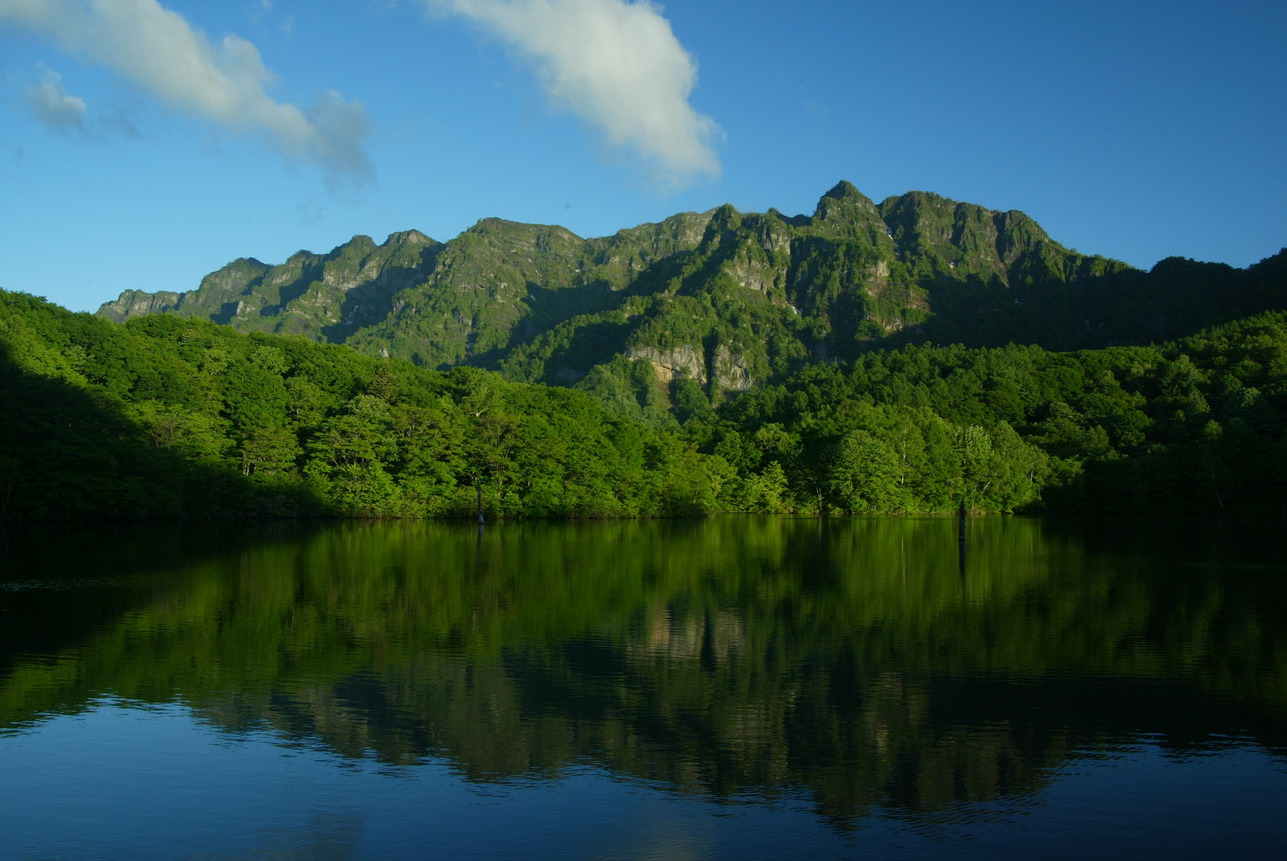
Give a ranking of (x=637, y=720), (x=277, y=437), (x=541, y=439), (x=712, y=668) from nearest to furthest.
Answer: (x=637, y=720)
(x=712, y=668)
(x=277, y=437)
(x=541, y=439)

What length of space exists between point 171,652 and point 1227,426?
9548 centimetres

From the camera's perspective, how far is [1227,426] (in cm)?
8744

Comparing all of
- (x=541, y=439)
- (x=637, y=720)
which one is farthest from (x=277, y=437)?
(x=637, y=720)

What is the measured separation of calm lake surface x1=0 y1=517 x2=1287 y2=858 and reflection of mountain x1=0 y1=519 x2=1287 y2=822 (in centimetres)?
7

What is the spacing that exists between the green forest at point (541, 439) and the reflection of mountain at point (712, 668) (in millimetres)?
Result: 32614

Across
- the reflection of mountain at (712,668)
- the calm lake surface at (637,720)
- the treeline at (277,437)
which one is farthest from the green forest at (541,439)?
the calm lake surface at (637,720)

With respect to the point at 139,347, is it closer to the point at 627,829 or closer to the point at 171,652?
the point at 171,652

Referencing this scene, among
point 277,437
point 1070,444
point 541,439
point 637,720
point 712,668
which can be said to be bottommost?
point 637,720

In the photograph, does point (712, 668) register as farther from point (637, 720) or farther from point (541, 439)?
point (541, 439)

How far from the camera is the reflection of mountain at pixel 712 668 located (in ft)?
36.1

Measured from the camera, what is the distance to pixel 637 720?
1225 centimetres

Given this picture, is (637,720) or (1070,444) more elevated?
(1070,444)

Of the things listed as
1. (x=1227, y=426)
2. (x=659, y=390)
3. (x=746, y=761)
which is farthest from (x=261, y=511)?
(x=659, y=390)

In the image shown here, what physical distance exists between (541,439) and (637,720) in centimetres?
6160
